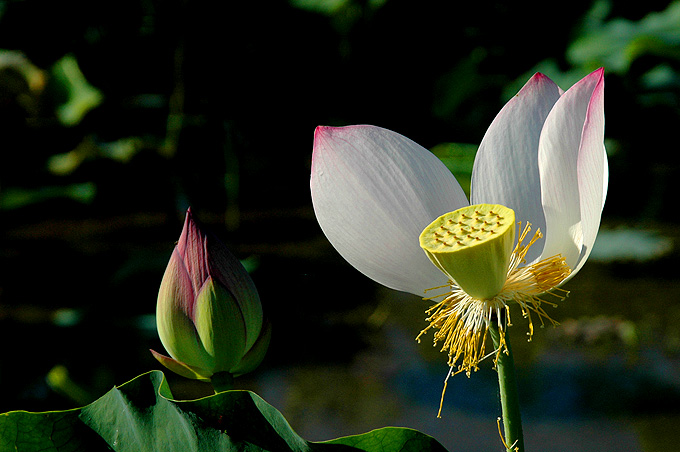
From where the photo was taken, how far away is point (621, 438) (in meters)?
1.39

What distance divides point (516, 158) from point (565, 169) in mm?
28

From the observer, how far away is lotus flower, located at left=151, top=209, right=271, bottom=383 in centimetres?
30

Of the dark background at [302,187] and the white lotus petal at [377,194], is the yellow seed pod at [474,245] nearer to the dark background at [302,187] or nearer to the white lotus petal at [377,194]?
the white lotus petal at [377,194]

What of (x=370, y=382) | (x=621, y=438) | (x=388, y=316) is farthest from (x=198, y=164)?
(x=621, y=438)

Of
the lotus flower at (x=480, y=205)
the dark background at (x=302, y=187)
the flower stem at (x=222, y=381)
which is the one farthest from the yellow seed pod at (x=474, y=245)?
the dark background at (x=302, y=187)

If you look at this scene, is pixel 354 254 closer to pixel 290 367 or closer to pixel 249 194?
pixel 290 367

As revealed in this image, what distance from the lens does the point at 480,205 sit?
0.26 m

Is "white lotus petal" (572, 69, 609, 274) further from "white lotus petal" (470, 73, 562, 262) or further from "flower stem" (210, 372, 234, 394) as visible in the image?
"flower stem" (210, 372, 234, 394)

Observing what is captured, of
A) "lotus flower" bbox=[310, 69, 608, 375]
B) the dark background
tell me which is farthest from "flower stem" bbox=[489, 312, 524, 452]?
the dark background

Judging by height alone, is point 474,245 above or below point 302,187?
above

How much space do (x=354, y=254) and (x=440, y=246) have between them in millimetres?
39

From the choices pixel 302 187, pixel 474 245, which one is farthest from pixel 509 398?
pixel 302 187

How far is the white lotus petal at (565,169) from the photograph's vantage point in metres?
0.25

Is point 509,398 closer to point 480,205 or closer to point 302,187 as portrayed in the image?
point 480,205
